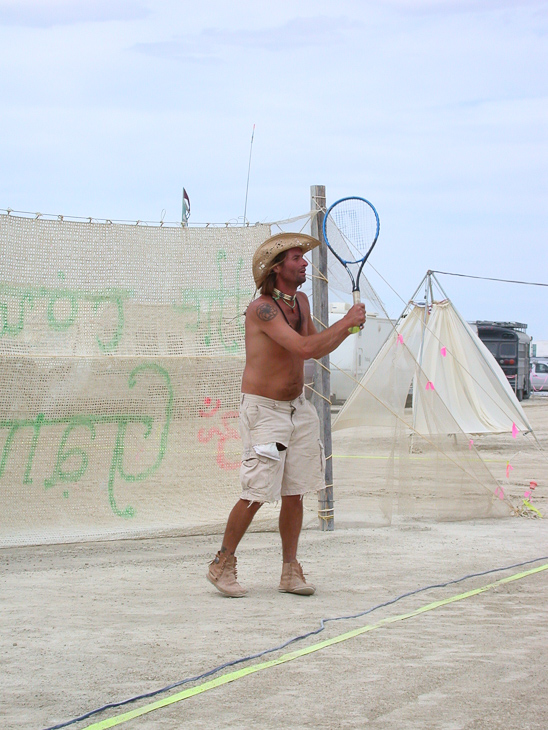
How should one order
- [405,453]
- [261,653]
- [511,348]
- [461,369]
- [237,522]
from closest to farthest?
[261,653] < [237,522] < [405,453] < [461,369] < [511,348]

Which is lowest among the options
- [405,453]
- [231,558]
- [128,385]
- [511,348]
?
[231,558]

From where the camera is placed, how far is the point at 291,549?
4527 millimetres

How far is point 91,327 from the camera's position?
18.9 ft

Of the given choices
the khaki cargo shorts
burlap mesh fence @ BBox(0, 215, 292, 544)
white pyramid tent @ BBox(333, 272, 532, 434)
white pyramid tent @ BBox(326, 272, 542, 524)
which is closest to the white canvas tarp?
white pyramid tent @ BBox(333, 272, 532, 434)

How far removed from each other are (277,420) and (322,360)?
186 cm

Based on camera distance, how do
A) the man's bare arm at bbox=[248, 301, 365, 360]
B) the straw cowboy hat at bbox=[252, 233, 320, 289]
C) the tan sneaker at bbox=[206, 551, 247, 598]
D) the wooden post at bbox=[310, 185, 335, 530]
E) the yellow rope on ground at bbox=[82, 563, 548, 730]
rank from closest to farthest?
the yellow rope on ground at bbox=[82, 563, 548, 730] < the man's bare arm at bbox=[248, 301, 365, 360] < the tan sneaker at bbox=[206, 551, 247, 598] < the straw cowboy hat at bbox=[252, 233, 320, 289] < the wooden post at bbox=[310, 185, 335, 530]

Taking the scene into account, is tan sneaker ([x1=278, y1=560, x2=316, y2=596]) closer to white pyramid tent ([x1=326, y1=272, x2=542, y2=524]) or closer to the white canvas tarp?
white pyramid tent ([x1=326, y1=272, x2=542, y2=524])

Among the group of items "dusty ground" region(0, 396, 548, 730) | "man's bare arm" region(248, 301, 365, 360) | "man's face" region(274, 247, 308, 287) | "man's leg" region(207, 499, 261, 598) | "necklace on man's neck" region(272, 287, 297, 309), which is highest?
"man's face" region(274, 247, 308, 287)

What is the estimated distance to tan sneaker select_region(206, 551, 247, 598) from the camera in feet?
14.3

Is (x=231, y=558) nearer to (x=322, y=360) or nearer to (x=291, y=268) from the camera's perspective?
(x=291, y=268)

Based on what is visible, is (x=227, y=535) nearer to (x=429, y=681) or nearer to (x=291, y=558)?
(x=291, y=558)

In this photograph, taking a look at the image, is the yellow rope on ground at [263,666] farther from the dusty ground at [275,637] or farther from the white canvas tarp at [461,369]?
the white canvas tarp at [461,369]

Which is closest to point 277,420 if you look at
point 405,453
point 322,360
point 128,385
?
point 128,385

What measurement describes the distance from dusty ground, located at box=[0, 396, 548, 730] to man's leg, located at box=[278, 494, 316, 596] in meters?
0.07
